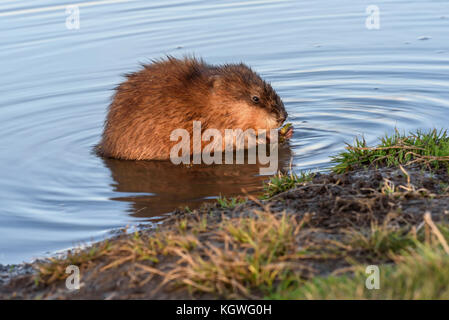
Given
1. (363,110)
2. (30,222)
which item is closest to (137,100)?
(30,222)

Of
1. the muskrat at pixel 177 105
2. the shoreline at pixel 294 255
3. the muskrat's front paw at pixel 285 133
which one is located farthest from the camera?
the muskrat's front paw at pixel 285 133

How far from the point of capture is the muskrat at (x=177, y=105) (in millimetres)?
7355

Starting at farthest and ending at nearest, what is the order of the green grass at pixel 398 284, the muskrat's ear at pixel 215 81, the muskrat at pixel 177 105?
the muskrat's ear at pixel 215 81 < the muskrat at pixel 177 105 < the green grass at pixel 398 284

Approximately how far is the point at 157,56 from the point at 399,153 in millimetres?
6287

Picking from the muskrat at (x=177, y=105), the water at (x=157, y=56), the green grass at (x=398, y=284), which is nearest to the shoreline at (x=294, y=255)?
the green grass at (x=398, y=284)

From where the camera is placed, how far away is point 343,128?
313 inches

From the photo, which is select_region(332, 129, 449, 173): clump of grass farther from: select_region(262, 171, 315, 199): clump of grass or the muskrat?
the muskrat

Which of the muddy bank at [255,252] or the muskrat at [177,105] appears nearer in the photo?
the muddy bank at [255,252]

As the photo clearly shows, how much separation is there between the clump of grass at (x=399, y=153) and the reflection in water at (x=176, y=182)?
97 cm

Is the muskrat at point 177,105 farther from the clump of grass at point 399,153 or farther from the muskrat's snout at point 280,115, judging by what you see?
the clump of grass at point 399,153

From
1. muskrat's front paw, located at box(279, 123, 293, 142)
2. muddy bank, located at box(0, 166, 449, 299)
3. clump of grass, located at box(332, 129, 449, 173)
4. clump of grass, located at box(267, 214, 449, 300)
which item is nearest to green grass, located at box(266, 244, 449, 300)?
clump of grass, located at box(267, 214, 449, 300)

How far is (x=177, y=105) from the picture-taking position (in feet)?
24.3

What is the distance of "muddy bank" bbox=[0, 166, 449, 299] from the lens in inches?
138

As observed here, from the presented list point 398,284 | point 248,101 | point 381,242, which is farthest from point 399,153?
point 398,284
